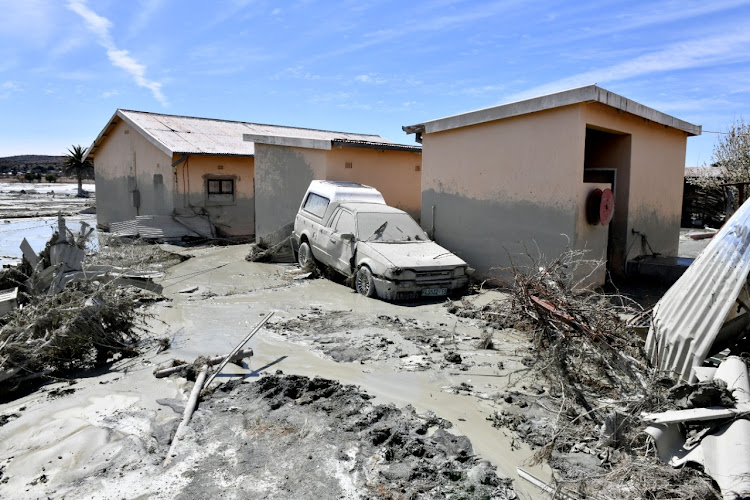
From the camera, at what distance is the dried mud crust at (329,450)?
3.35 m

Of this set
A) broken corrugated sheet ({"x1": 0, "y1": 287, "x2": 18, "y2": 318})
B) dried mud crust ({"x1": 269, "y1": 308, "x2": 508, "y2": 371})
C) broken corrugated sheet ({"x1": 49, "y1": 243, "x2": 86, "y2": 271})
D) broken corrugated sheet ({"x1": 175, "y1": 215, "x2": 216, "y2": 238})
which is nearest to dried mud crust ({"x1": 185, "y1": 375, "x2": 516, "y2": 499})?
dried mud crust ({"x1": 269, "y1": 308, "x2": 508, "y2": 371})

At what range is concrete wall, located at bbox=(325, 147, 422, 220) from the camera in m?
13.5

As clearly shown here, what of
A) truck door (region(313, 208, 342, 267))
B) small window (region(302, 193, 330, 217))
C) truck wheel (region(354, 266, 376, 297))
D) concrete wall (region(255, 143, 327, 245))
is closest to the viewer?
truck wheel (region(354, 266, 376, 297))

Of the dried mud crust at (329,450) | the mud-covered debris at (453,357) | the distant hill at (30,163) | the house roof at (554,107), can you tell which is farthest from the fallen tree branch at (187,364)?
the distant hill at (30,163)

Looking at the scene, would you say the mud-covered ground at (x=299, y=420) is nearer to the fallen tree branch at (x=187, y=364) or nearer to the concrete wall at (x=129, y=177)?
the fallen tree branch at (x=187, y=364)

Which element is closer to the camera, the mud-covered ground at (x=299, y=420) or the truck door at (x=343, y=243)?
the mud-covered ground at (x=299, y=420)

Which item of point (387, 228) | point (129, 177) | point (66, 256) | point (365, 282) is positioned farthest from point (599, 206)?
point (129, 177)

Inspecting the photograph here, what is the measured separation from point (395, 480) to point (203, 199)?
1656cm

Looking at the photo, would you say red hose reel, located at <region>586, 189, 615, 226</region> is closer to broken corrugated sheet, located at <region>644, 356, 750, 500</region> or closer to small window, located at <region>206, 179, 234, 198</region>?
broken corrugated sheet, located at <region>644, 356, 750, 500</region>

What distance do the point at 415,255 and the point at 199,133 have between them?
47.1 feet

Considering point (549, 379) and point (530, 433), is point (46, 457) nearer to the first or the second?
point (530, 433)

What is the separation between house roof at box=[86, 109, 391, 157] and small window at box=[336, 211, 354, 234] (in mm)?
6503

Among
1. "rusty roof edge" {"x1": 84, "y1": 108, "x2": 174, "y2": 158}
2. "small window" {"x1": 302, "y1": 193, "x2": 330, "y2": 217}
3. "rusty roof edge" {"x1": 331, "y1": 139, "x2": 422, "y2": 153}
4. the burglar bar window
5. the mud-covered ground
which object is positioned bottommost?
the mud-covered ground

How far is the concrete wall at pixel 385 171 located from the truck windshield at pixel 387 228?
348 cm
